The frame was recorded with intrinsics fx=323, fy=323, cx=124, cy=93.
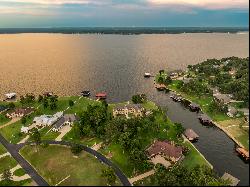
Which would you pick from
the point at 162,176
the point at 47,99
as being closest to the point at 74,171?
the point at 162,176

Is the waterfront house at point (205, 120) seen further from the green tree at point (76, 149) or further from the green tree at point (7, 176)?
the green tree at point (7, 176)

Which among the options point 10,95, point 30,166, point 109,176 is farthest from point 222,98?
point 10,95

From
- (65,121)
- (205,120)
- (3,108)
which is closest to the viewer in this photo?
(65,121)

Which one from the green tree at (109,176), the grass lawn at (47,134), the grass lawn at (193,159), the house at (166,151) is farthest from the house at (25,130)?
the grass lawn at (193,159)

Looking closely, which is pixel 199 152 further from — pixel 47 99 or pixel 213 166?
pixel 47 99

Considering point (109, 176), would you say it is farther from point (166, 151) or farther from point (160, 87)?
point (160, 87)

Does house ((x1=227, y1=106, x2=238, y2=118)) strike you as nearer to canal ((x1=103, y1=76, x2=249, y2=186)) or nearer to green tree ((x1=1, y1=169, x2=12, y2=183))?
canal ((x1=103, y1=76, x2=249, y2=186))

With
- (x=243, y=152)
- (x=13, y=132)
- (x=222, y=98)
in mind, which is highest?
(x=222, y=98)
